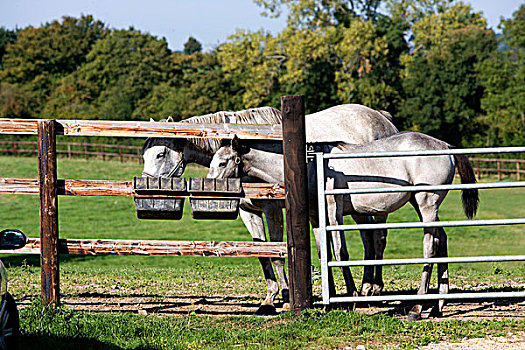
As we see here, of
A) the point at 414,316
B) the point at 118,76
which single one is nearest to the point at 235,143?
the point at 414,316

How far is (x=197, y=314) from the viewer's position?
687 cm

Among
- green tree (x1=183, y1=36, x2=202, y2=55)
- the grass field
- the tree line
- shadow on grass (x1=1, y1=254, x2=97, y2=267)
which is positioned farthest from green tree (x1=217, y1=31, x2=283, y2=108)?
green tree (x1=183, y1=36, x2=202, y2=55)

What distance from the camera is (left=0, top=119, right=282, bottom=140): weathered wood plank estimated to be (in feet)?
20.2

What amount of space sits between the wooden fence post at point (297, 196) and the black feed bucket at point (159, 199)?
102 centimetres

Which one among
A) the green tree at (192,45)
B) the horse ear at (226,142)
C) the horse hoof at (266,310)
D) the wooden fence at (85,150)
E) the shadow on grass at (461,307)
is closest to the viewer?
the shadow on grass at (461,307)

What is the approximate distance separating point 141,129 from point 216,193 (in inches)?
36.5

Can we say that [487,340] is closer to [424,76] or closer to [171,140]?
[171,140]

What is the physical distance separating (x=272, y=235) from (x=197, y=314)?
129cm

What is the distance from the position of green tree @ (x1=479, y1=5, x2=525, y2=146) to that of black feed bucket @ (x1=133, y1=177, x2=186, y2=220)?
3636 centimetres

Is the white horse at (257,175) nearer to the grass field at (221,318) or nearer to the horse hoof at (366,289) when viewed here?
the horse hoof at (366,289)

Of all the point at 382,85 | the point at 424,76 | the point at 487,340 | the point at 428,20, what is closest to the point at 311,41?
the point at 382,85

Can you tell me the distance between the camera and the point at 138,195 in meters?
6.25

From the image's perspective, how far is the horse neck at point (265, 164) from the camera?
6.80 meters

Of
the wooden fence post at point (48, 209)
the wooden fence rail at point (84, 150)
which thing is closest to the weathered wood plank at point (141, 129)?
the wooden fence post at point (48, 209)
